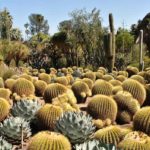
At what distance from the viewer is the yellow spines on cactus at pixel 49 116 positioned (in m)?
7.07

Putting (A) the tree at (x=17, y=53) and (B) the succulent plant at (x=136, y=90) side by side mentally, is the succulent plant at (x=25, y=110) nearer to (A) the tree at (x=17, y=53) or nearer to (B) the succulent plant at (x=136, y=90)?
(B) the succulent plant at (x=136, y=90)

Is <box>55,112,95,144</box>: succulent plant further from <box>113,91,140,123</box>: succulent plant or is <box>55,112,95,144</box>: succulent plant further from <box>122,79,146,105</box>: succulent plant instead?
<box>122,79,146,105</box>: succulent plant

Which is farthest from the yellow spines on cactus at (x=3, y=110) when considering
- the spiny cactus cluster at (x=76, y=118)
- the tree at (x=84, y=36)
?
the tree at (x=84, y=36)

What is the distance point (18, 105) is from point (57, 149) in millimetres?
2432

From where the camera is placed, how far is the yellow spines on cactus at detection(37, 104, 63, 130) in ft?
23.2

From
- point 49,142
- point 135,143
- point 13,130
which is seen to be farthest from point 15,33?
point 135,143

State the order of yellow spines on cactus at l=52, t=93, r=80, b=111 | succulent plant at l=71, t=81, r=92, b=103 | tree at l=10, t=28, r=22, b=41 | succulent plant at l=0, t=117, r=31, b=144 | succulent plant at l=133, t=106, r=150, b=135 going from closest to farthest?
succulent plant at l=133, t=106, r=150, b=135 → succulent plant at l=0, t=117, r=31, b=144 → yellow spines on cactus at l=52, t=93, r=80, b=111 → succulent plant at l=71, t=81, r=92, b=103 → tree at l=10, t=28, r=22, b=41

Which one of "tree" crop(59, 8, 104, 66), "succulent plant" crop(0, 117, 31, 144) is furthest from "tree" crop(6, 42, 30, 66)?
"succulent plant" crop(0, 117, 31, 144)

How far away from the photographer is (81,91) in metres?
9.96

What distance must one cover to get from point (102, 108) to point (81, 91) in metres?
2.34

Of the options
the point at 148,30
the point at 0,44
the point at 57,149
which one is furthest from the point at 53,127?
the point at 148,30

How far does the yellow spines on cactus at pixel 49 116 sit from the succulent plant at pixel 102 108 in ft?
2.50

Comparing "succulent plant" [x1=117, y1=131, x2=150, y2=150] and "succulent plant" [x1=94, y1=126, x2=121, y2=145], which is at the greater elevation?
"succulent plant" [x1=117, y1=131, x2=150, y2=150]

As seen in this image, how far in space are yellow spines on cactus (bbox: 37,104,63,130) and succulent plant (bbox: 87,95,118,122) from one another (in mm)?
762
